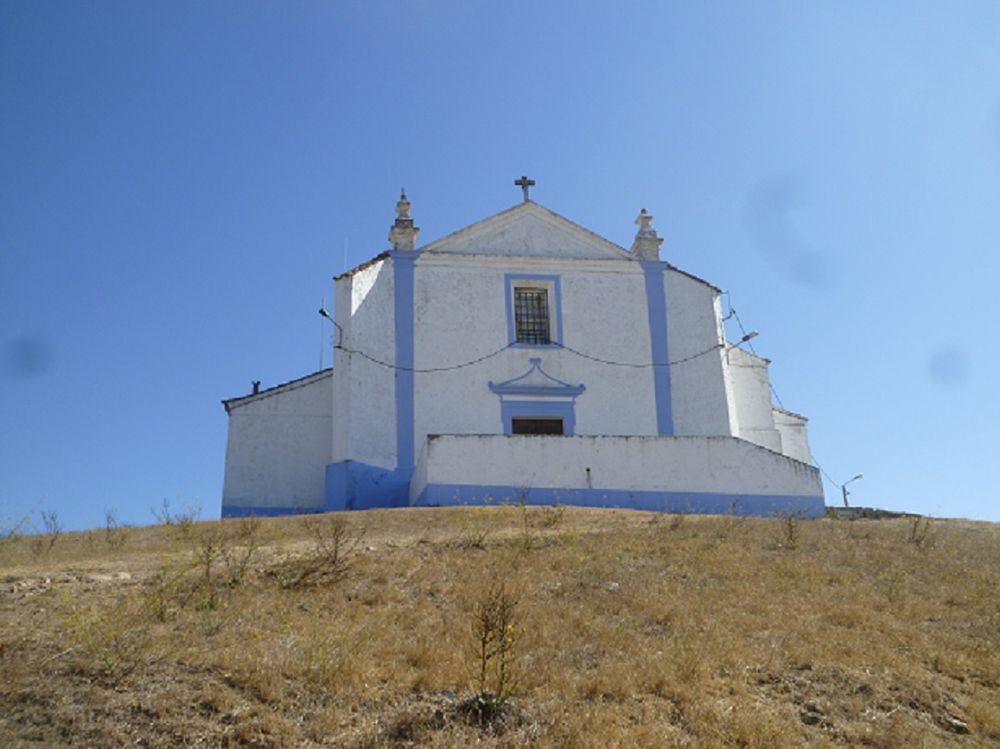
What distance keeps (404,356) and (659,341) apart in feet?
20.6

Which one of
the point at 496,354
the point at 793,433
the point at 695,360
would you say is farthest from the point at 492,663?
the point at 793,433

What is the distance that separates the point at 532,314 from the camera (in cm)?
2270

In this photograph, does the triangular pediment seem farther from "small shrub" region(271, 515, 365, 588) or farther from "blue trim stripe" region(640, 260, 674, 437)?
"small shrub" region(271, 515, 365, 588)

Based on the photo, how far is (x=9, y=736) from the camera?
5.52 m

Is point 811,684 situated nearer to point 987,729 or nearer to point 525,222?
point 987,729

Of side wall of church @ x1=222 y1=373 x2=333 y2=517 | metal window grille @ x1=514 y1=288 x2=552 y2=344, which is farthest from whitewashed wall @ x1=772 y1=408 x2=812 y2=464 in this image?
side wall of church @ x1=222 y1=373 x2=333 y2=517

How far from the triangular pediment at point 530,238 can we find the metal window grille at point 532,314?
38.4 inches

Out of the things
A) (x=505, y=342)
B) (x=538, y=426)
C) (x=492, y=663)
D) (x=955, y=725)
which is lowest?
(x=955, y=725)

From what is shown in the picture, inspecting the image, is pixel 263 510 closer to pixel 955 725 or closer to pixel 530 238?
pixel 530 238

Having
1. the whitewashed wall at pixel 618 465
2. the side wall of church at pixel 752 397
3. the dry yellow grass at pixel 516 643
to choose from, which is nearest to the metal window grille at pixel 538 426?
the whitewashed wall at pixel 618 465

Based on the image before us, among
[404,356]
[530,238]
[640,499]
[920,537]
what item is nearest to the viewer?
[920,537]

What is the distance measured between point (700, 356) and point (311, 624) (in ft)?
52.4

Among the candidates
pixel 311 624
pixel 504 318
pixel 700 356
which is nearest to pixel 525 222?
pixel 504 318

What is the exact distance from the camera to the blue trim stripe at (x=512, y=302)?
71.9ft
